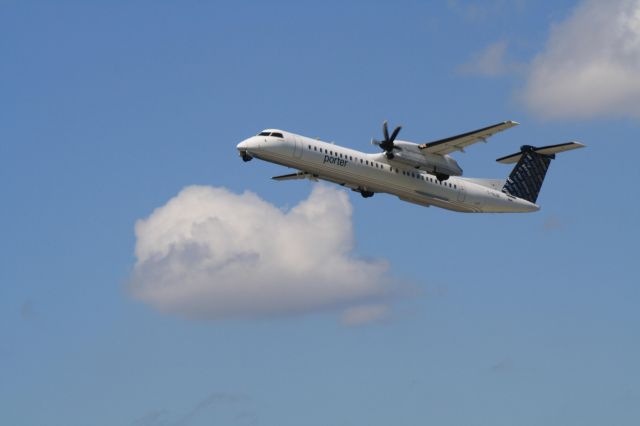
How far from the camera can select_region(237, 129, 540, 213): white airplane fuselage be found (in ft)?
178

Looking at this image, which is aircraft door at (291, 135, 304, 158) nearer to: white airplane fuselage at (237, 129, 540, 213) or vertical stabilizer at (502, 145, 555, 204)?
white airplane fuselage at (237, 129, 540, 213)

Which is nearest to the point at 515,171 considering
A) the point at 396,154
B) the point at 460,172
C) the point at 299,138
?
the point at 460,172

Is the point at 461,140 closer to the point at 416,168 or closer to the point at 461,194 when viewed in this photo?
the point at 416,168

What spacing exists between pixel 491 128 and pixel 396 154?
562 centimetres

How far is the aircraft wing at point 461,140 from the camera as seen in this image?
56.3m

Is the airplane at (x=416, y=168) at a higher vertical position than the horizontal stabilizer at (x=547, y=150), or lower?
lower

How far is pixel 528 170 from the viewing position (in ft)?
216

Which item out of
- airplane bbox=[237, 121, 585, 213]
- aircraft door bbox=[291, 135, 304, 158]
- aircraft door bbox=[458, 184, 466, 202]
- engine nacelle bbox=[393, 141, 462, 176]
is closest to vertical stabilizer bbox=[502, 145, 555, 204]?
airplane bbox=[237, 121, 585, 213]

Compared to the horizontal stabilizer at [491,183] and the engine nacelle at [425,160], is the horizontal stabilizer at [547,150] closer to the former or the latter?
the horizontal stabilizer at [491,183]

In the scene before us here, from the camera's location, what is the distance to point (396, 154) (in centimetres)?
5794

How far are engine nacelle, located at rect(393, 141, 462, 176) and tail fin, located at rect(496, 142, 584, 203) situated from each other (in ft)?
20.6

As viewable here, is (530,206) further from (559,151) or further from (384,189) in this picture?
(384,189)

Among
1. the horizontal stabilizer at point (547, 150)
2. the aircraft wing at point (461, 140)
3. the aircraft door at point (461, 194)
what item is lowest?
the aircraft door at point (461, 194)

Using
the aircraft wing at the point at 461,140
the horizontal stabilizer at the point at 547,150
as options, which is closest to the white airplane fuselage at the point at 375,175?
the aircraft wing at the point at 461,140
